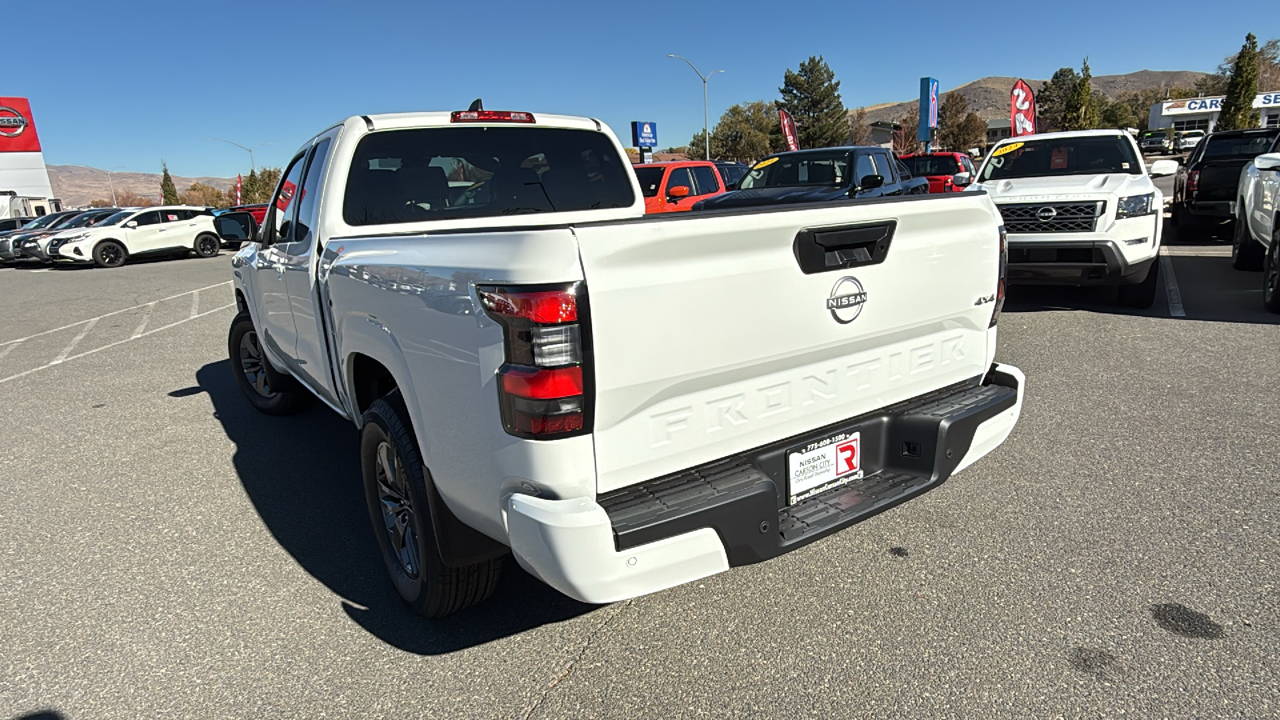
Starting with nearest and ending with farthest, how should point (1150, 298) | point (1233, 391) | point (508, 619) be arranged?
point (508, 619) < point (1233, 391) < point (1150, 298)

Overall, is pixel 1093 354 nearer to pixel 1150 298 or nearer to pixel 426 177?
pixel 1150 298

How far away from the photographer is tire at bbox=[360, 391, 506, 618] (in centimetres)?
250

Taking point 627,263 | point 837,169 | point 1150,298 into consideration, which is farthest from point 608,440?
point 837,169

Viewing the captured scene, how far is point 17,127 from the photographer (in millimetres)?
58875

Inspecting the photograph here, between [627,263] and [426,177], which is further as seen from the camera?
[426,177]

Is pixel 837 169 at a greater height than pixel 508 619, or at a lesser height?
greater

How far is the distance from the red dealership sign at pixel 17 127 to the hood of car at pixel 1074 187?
74.7 metres

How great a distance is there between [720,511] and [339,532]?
90.4 inches

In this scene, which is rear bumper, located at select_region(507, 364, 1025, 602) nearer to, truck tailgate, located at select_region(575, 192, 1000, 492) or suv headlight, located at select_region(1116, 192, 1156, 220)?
truck tailgate, located at select_region(575, 192, 1000, 492)

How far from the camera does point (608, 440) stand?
203 centimetres

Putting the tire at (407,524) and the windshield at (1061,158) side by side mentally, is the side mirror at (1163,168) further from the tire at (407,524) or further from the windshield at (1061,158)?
the tire at (407,524)

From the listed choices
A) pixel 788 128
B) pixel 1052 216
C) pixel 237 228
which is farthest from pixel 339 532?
pixel 788 128

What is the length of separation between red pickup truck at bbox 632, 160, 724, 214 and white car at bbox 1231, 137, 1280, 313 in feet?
23.5

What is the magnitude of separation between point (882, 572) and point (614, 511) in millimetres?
1466
